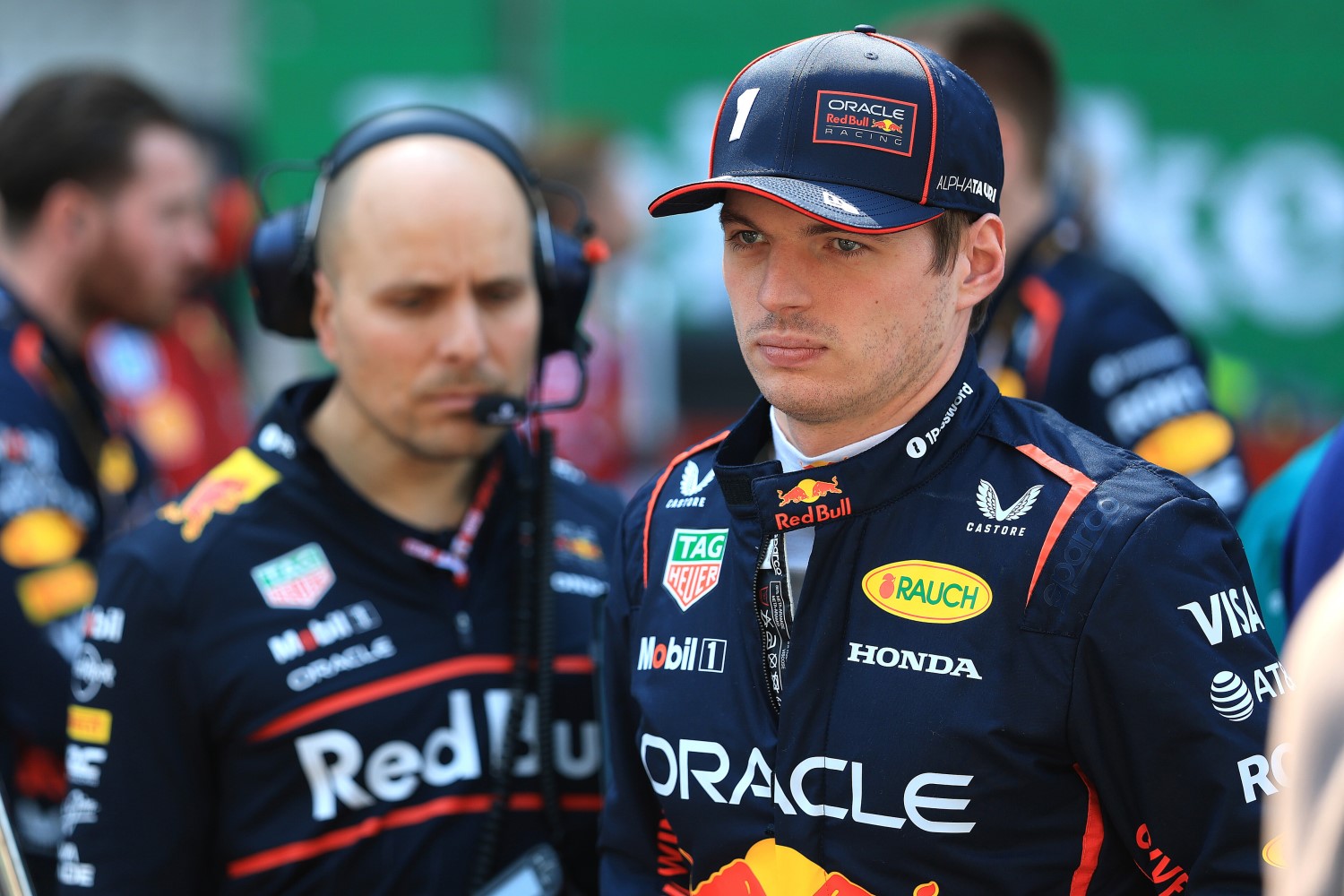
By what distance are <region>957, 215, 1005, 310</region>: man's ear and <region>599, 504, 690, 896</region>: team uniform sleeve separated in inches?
→ 21.0

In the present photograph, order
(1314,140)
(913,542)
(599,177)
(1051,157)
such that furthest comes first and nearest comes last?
1. (1314,140)
2. (599,177)
3. (1051,157)
4. (913,542)

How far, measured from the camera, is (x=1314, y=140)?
23.5 ft

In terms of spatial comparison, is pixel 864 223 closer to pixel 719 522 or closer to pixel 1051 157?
pixel 719 522

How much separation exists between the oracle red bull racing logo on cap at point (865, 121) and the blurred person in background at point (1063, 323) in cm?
114

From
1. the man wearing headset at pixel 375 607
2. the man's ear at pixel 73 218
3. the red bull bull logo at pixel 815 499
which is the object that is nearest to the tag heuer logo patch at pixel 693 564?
the red bull bull logo at pixel 815 499

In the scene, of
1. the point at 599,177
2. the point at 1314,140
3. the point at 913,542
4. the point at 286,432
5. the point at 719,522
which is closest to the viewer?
the point at 913,542

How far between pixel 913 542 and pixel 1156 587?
0.26m

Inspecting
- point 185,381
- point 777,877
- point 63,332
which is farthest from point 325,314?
point 185,381

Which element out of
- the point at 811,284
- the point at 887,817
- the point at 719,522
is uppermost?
the point at 811,284

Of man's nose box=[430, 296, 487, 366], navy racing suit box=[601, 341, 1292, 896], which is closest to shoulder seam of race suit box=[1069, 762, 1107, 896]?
navy racing suit box=[601, 341, 1292, 896]

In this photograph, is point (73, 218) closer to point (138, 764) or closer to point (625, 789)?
point (138, 764)

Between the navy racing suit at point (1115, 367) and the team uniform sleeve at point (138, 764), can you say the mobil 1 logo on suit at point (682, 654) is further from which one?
the navy racing suit at point (1115, 367)

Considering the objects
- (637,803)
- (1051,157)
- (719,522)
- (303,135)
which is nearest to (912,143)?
(719,522)

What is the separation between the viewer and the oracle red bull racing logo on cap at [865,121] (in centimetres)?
151
